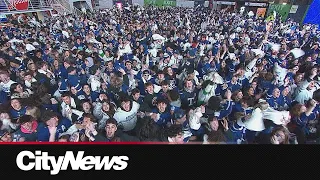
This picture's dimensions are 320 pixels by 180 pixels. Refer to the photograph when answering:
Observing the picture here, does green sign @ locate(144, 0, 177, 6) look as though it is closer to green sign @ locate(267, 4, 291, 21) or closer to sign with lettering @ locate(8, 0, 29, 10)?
green sign @ locate(267, 4, 291, 21)

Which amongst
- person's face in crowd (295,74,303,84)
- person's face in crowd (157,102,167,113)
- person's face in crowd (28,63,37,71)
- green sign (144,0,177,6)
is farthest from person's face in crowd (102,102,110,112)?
green sign (144,0,177,6)

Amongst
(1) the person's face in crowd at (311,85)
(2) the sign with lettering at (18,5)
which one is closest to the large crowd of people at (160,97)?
(1) the person's face in crowd at (311,85)

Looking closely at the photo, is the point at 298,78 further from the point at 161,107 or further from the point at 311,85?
the point at 161,107

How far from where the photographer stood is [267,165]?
1.58 metres

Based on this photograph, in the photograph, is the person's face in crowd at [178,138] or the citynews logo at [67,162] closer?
the citynews logo at [67,162]

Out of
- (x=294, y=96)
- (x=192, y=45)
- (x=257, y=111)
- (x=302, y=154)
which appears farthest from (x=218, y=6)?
(x=302, y=154)

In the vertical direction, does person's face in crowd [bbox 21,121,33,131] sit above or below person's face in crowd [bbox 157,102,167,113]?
above

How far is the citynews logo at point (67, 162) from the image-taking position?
1.47m

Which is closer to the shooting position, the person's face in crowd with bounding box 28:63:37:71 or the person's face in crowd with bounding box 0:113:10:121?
the person's face in crowd with bounding box 0:113:10:121

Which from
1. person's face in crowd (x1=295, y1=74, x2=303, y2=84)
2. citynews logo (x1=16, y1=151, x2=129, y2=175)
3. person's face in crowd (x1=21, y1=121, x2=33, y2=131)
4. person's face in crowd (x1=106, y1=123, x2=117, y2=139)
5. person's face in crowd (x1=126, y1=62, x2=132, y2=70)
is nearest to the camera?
citynews logo (x1=16, y1=151, x2=129, y2=175)

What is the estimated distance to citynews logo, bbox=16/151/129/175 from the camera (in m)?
1.47

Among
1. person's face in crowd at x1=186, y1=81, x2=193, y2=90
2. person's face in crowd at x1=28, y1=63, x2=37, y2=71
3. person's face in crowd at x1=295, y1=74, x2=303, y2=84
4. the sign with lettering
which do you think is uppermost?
the sign with lettering

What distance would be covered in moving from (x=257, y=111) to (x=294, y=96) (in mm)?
1674

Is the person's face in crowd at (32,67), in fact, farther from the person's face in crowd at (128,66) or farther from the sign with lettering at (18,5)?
the sign with lettering at (18,5)
